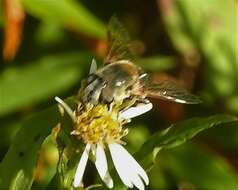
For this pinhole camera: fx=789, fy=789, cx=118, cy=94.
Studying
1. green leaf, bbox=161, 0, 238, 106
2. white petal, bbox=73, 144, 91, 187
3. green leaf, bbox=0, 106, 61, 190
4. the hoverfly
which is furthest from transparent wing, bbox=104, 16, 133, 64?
green leaf, bbox=161, 0, 238, 106

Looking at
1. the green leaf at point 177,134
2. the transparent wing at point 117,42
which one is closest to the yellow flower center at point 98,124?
the green leaf at point 177,134

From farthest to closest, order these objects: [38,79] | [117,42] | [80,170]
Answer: [38,79]
[117,42]
[80,170]

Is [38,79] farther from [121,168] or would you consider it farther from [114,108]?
[121,168]

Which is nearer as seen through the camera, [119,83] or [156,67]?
[119,83]

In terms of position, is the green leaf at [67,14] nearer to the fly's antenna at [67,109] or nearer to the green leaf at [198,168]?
the green leaf at [198,168]

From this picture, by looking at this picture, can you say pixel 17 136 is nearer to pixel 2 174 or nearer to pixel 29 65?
pixel 2 174

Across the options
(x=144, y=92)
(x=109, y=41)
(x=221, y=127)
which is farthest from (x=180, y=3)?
(x=144, y=92)

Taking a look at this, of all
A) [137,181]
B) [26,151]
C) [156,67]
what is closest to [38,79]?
[156,67]

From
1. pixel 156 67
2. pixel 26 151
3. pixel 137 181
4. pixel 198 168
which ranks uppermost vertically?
pixel 26 151
